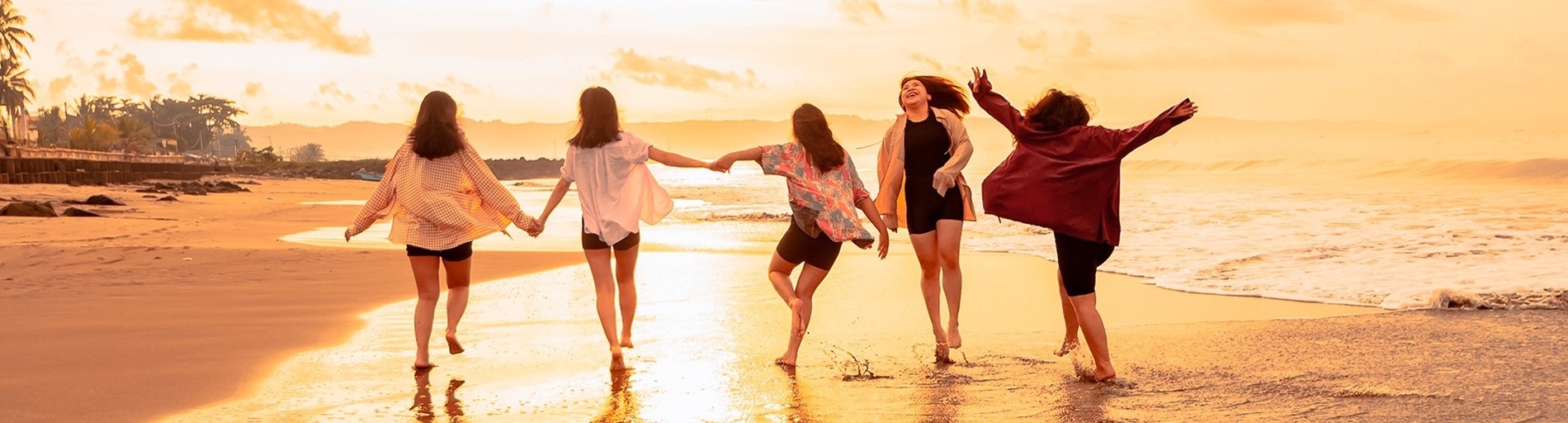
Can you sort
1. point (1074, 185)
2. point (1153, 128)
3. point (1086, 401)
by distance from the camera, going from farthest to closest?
point (1074, 185), point (1153, 128), point (1086, 401)

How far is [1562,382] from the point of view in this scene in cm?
545

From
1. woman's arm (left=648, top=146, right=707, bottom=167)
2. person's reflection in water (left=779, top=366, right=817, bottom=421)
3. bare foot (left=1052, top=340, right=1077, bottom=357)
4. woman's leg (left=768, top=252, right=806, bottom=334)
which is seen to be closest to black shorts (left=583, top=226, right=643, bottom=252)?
woman's arm (left=648, top=146, right=707, bottom=167)

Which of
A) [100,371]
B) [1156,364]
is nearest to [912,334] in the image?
[1156,364]

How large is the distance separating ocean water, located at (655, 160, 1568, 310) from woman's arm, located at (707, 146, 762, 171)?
4796 mm

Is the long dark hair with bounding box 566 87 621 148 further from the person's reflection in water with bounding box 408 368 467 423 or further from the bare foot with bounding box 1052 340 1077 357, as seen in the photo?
the bare foot with bounding box 1052 340 1077 357

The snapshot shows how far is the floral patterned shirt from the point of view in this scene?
→ 6.50m

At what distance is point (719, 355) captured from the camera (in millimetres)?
6668

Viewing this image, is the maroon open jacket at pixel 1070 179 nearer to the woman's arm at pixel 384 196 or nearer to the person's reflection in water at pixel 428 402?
the person's reflection in water at pixel 428 402

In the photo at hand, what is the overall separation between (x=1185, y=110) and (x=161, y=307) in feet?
21.7

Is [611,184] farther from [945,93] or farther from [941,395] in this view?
[941,395]

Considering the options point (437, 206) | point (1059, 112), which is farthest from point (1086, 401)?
point (437, 206)

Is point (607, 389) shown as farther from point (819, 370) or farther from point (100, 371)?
point (100, 371)

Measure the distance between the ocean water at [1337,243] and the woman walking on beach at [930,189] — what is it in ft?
12.2

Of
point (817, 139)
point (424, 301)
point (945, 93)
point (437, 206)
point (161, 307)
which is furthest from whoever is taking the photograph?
point (161, 307)
